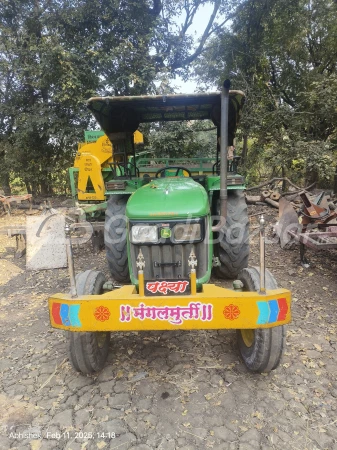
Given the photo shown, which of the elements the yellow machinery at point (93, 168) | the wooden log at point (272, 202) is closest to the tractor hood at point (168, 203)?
the yellow machinery at point (93, 168)

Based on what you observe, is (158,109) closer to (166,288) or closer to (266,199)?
(166,288)

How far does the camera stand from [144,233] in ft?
8.27

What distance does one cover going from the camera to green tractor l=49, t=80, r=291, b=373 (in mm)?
2148

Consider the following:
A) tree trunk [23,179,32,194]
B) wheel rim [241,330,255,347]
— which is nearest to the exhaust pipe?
wheel rim [241,330,255,347]

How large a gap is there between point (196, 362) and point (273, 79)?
947 cm

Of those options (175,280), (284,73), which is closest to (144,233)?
(175,280)

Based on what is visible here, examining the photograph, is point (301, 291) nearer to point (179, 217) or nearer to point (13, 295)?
point (179, 217)

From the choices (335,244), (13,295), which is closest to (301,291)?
(335,244)

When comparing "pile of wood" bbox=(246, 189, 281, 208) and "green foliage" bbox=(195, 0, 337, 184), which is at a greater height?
"green foliage" bbox=(195, 0, 337, 184)

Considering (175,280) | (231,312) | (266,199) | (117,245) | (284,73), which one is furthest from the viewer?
(284,73)

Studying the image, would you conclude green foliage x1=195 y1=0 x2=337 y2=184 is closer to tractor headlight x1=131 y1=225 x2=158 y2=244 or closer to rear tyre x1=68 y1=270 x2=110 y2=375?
tractor headlight x1=131 y1=225 x2=158 y2=244

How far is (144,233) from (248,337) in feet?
3.89

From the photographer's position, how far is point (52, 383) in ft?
8.43

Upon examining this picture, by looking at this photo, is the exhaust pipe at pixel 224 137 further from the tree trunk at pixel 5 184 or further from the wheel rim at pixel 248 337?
the tree trunk at pixel 5 184
